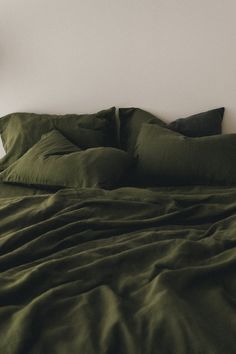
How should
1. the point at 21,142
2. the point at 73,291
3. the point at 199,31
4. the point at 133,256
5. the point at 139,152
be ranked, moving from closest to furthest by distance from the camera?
the point at 73,291 < the point at 133,256 < the point at 139,152 < the point at 199,31 < the point at 21,142

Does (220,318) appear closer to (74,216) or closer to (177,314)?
(177,314)

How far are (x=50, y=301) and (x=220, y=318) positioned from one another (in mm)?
376

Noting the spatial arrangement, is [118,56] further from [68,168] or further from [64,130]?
[68,168]

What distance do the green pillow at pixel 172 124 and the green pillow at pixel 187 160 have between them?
17 centimetres

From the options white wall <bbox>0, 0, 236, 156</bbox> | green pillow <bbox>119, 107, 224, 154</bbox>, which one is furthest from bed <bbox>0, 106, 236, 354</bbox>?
white wall <bbox>0, 0, 236, 156</bbox>

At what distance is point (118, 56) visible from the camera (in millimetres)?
2152

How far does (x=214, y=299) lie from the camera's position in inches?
33.1

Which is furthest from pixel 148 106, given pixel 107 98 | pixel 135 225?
pixel 135 225

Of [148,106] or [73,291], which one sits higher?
[148,106]

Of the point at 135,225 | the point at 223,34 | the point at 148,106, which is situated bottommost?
the point at 135,225

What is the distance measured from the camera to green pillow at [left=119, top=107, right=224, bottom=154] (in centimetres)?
195

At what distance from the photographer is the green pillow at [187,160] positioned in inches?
64.9

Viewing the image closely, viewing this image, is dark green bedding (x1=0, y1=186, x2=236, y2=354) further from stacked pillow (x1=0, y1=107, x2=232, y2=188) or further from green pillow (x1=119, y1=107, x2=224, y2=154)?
green pillow (x1=119, y1=107, x2=224, y2=154)

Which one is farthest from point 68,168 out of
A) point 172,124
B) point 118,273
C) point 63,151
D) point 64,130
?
point 118,273
